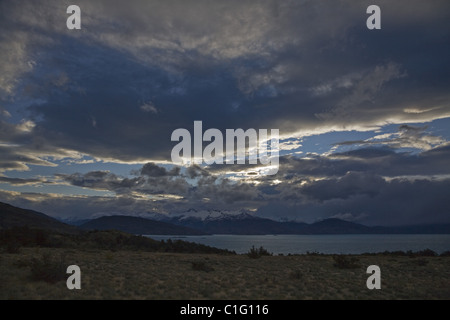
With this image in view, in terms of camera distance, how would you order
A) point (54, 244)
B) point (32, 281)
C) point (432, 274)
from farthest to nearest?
point (54, 244)
point (432, 274)
point (32, 281)

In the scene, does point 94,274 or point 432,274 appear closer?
point 94,274

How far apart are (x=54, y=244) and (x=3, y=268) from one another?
64.5 ft
